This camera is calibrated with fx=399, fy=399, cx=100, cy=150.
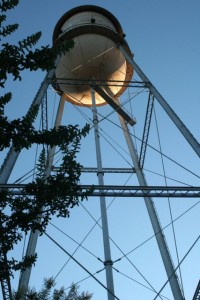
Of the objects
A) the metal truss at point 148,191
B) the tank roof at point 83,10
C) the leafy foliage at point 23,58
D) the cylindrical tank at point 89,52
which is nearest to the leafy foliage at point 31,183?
the leafy foliage at point 23,58

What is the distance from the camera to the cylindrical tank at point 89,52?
12.5 metres

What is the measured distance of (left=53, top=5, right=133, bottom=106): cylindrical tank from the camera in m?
12.5

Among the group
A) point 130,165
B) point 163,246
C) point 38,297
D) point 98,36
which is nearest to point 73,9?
point 98,36

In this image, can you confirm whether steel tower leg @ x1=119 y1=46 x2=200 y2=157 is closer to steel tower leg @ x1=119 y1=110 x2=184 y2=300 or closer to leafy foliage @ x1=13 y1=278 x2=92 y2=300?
steel tower leg @ x1=119 y1=110 x2=184 y2=300

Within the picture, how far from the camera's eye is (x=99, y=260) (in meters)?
8.33

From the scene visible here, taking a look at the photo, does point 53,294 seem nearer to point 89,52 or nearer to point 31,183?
point 31,183

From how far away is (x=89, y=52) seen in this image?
41.6 ft

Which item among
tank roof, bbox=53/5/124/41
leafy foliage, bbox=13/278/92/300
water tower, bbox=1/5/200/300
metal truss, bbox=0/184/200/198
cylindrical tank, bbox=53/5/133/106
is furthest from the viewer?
tank roof, bbox=53/5/124/41

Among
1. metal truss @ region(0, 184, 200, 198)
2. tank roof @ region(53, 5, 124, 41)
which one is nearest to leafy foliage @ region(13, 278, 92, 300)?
metal truss @ region(0, 184, 200, 198)

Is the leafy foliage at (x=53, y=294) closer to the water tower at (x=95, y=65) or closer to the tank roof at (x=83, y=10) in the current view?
the water tower at (x=95, y=65)

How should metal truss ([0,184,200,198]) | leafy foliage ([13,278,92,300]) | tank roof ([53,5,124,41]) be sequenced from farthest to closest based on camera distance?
tank roof ([53,5,124,41]), metal truss ([0,184,200,198]), leafy foliage ([13,278,92,300])

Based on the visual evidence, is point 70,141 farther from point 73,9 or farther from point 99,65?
point 73,9

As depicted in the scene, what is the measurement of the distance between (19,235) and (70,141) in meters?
1.02

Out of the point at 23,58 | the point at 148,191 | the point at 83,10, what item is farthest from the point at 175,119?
the point at 83,10
